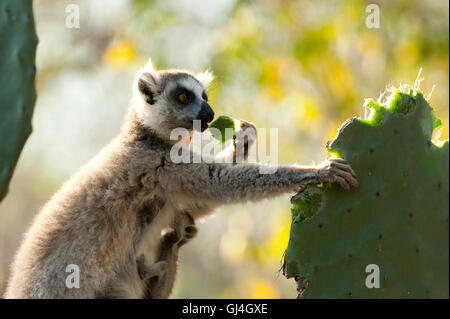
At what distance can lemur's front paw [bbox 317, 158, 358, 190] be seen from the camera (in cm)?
290

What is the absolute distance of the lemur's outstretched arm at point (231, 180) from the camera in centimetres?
369

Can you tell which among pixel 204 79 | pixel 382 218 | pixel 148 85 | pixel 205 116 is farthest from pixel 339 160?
pixel 204 79

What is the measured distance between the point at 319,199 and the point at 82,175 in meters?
1.88

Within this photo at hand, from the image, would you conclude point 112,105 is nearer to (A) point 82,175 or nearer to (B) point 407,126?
(A) point 82,175

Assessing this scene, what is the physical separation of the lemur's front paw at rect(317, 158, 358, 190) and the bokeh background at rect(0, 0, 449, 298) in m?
4.91

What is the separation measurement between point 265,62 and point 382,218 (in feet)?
20.5

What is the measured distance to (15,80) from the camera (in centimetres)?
329

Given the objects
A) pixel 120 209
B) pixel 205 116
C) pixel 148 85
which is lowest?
pixel 120 209

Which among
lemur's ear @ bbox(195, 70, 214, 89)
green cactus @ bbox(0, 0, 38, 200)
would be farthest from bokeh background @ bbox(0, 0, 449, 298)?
green cactus @ bbox(0, 0, 38, 200)

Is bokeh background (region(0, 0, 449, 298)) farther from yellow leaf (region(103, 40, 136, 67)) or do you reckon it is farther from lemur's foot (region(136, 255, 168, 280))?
lemur's foot (region(136, 255, 168, 280))

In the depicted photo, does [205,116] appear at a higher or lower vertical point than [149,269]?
higher

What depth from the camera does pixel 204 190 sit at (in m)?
4.06

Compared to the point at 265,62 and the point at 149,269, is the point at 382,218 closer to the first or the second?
the point at 149,269
